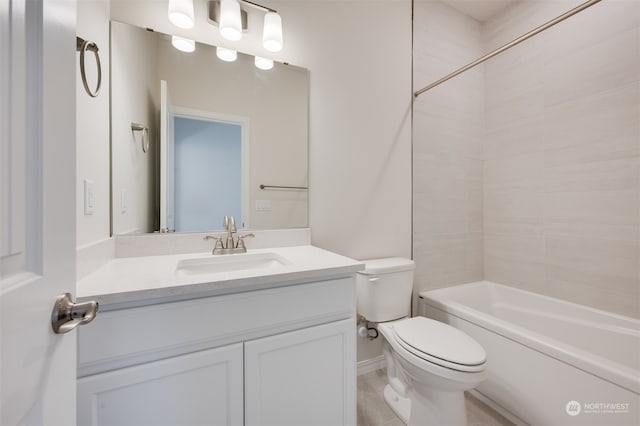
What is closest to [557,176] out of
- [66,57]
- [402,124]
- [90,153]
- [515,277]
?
[515,277]

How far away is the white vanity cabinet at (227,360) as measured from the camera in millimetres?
691

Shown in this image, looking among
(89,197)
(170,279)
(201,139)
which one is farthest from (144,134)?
(170,279)

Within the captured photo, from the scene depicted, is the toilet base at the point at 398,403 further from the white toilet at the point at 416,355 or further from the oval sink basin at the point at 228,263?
the oval sink basin at the point at 228,263

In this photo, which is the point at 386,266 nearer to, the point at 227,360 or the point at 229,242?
the point at 229,242

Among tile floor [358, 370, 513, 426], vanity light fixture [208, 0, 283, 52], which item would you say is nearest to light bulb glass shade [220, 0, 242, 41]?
vanity light fixture [208, 0, 283, 52]

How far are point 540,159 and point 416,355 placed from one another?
166 centimetres

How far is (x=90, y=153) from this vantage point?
91 cm

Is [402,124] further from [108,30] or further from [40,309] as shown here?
[40,309]

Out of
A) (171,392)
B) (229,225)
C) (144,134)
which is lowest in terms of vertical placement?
(171,392)

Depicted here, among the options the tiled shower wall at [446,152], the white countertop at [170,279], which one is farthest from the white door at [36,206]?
the tiled shower wall at [446,152]

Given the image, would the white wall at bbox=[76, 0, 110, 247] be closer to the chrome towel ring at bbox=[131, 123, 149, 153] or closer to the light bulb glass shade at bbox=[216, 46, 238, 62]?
the chrome towel ring at bbox=[131, 123, 149, 153]

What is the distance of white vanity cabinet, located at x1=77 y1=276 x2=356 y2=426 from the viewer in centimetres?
69

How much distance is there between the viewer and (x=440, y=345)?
3.86 ft

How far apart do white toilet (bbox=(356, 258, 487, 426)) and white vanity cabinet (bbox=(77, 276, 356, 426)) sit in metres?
0.35
